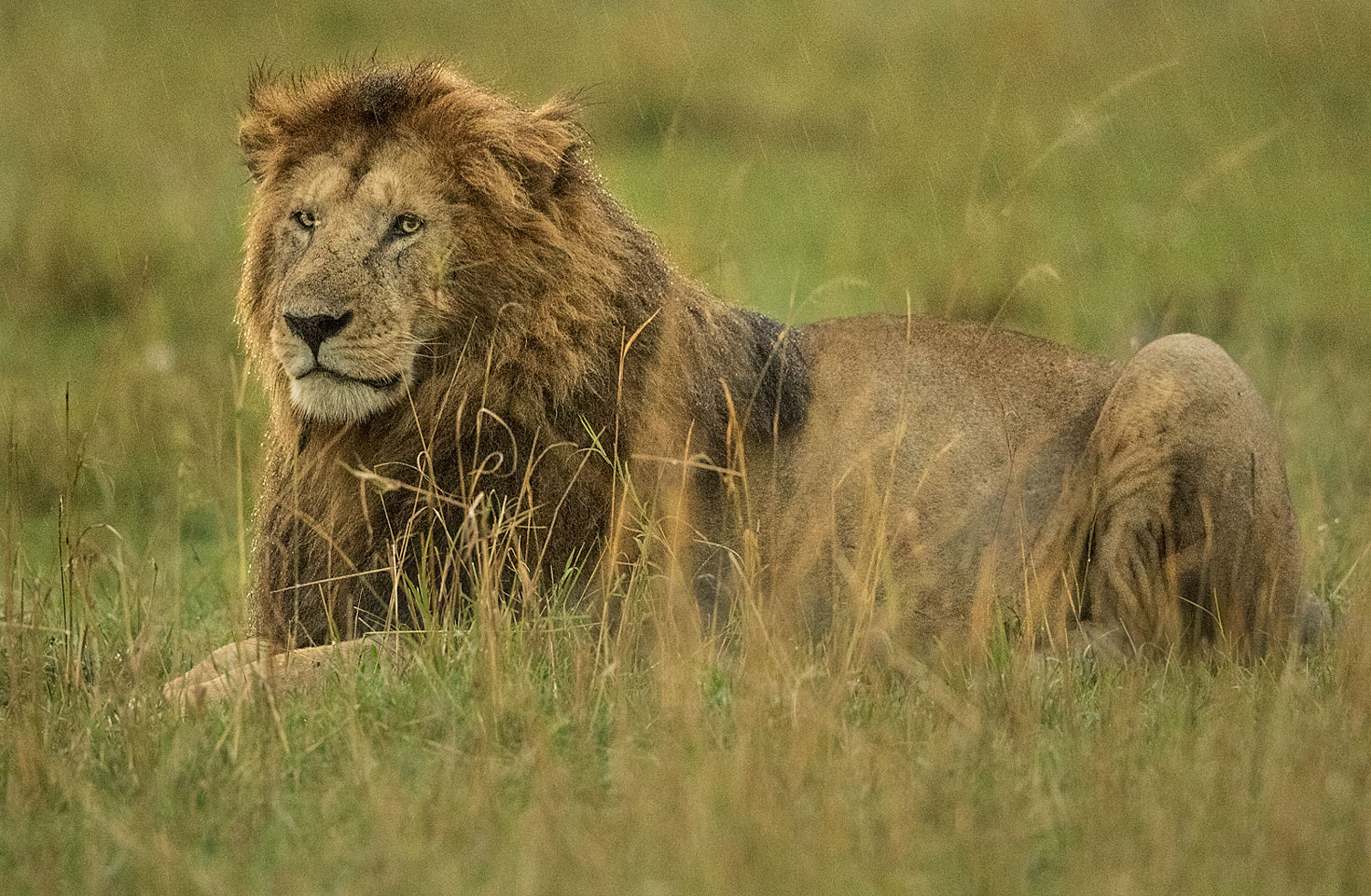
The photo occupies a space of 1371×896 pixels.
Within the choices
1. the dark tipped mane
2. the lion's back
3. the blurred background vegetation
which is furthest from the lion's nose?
the lion's back

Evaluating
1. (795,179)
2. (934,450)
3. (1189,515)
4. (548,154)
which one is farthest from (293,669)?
(795,179)

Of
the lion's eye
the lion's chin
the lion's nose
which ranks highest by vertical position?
the lion's eye

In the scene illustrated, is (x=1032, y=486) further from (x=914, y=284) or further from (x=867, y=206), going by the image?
(x=867, y=206)

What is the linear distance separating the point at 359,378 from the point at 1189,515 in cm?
243

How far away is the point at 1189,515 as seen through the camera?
207 inches

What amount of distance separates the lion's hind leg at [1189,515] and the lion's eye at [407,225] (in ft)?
7.08

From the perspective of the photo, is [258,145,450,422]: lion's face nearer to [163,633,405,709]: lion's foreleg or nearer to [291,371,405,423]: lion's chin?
[291,371,405,423]: lion's chin

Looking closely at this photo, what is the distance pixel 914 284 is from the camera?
1248 centimetres

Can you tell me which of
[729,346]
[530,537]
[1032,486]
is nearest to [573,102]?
[729,346]

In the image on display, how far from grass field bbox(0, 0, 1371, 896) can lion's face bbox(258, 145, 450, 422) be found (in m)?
0.60

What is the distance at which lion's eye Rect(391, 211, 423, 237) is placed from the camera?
15.4ft

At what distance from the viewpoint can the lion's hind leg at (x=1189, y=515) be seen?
5188mm

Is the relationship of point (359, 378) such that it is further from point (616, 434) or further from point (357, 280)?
point (616, 434)

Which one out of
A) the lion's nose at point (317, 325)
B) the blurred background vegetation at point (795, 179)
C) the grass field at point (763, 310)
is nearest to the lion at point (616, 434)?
the lion's nose at point (317, 325)
